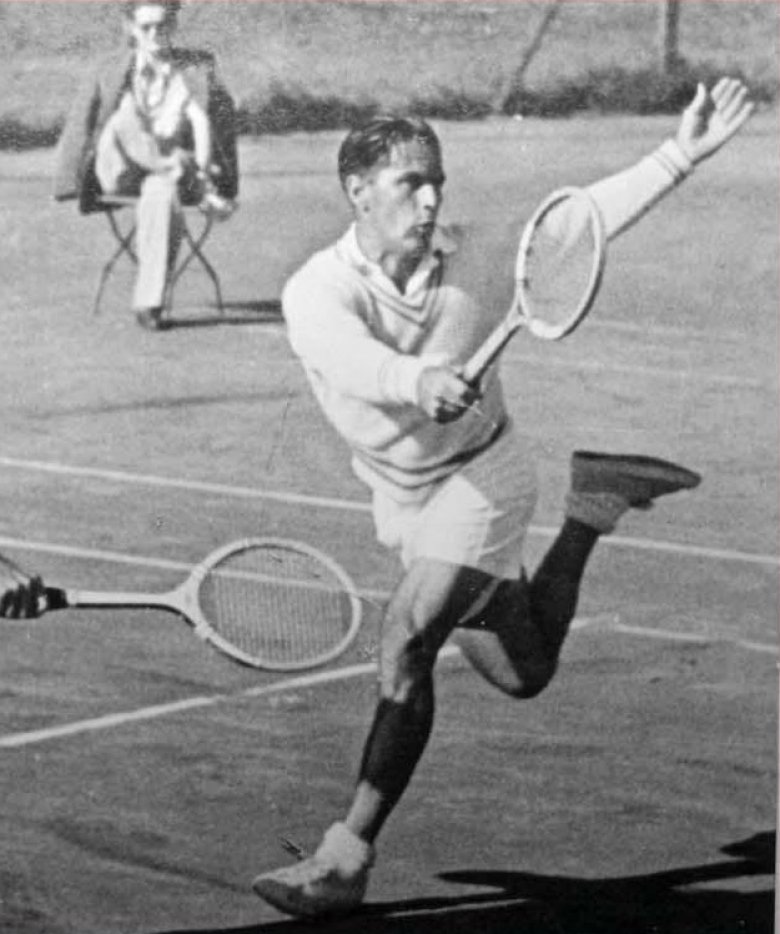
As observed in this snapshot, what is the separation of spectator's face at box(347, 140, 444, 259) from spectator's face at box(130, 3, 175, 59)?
0.50m

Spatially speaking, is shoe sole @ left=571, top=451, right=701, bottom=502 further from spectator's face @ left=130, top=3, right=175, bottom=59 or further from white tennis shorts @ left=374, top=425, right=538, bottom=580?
spectator's face @ left=130, top=3, right=175, bottom=59

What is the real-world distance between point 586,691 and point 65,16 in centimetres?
189

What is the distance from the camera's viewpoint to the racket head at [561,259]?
5551 mm

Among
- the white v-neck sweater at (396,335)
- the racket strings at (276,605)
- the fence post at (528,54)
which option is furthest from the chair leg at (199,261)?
the fence post at (528,54)

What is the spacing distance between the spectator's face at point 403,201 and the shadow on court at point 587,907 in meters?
1.40

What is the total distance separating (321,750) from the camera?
5.82m

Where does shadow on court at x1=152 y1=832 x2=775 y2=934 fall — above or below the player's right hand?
below

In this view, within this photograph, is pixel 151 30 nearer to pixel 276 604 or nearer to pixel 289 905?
pixel 276 604

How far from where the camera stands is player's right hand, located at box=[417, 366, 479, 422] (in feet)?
17.4

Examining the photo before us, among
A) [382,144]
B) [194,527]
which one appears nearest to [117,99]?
[382,144]

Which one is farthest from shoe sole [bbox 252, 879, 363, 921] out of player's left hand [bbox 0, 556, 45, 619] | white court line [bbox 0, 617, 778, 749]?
player's left hand [bbox 0, 556, 45, 619]

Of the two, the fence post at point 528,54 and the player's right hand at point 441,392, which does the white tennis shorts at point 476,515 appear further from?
the fence post at point 528,54

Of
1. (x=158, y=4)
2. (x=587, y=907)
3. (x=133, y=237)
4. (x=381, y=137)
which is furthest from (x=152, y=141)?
(x=587, y=907)

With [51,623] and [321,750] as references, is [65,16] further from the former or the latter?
[321,750]
